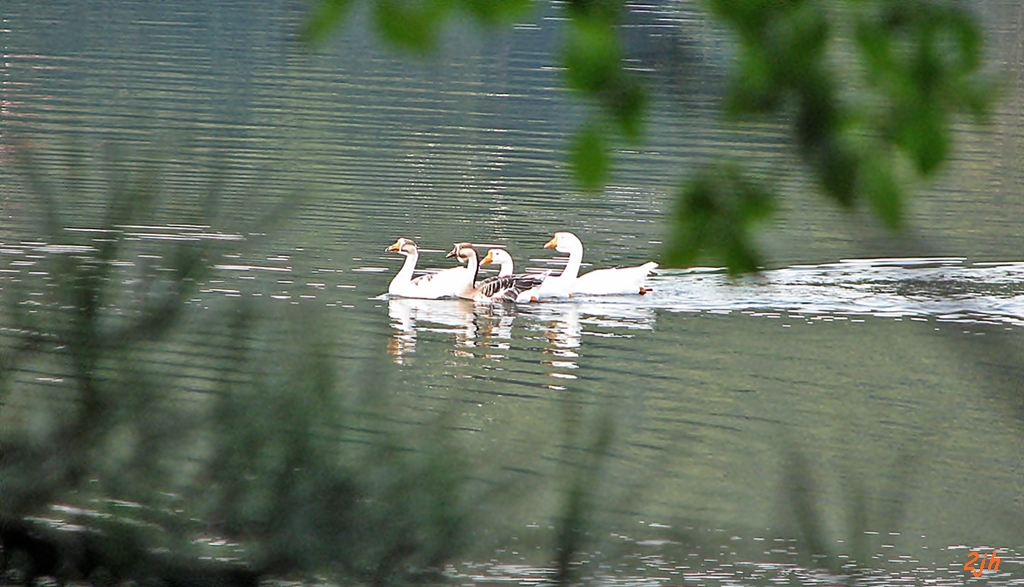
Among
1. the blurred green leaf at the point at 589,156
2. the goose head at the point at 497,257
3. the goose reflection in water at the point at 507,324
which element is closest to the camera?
the blurred green leaf at the point at 589,156

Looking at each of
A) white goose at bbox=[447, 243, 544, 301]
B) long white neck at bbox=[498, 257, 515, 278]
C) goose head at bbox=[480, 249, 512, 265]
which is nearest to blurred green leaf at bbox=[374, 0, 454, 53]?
white goose at bbox=[447, 243, 544, 301]

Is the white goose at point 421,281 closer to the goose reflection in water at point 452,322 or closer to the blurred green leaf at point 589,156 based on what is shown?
the goose reflection in water at point 452,322

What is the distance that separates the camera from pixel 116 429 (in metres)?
2.24

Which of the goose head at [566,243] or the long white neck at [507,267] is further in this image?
the long white neck at [507,267]

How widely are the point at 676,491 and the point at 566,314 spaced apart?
4.73 metres

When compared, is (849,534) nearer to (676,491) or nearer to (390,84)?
(676,491)

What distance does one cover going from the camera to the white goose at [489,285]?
13.0 metres

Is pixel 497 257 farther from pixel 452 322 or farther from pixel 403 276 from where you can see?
pixel 452 322

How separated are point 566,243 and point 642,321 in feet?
5.82

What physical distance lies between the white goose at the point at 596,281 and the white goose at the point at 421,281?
2.62ft

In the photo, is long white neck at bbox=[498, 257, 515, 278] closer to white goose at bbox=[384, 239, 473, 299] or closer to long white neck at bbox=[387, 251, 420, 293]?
white goose at bbox=[384, 239, 473, 299]

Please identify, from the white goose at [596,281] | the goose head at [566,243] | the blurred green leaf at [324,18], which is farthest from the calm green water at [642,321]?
the goose head at [566,243]

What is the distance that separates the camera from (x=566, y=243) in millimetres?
13602

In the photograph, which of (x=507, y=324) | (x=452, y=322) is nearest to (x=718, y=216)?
(x=507, y=324)
